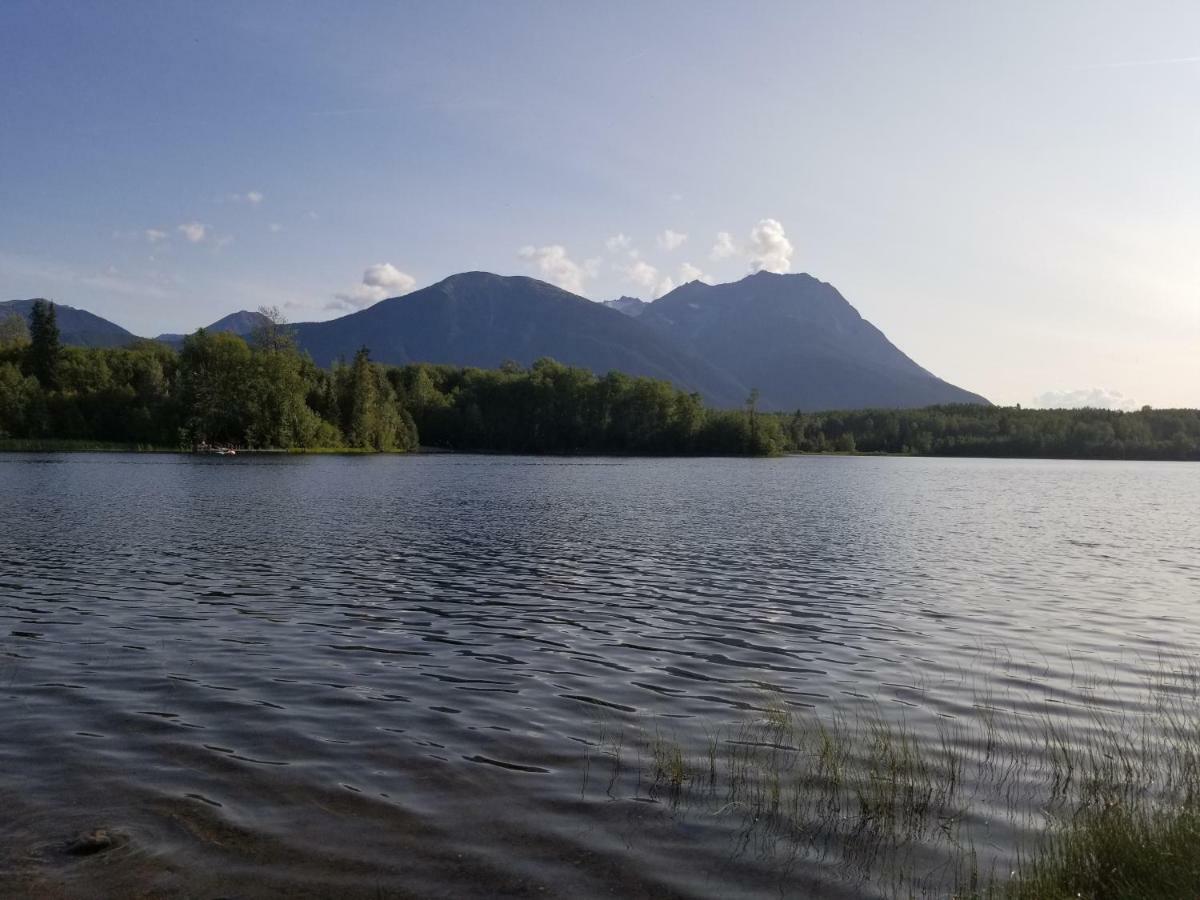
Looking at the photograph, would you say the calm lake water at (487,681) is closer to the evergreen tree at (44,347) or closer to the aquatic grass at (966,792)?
the aquatic grass at (966,792)

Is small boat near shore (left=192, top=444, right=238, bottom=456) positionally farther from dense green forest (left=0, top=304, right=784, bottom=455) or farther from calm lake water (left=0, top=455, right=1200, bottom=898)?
calm lake water (left=0, top=455, right=1200, bottom=898)

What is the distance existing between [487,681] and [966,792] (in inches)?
347

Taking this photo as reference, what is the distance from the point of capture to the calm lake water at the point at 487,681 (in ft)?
31.5

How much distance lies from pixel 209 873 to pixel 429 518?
39867mm

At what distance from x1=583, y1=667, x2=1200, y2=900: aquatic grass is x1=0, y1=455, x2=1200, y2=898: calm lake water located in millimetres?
144

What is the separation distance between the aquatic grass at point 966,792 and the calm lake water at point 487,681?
14cm

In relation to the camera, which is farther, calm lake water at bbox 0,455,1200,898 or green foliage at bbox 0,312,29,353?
green foliage at bbox 0,312,29,353

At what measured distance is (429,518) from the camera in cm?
4850

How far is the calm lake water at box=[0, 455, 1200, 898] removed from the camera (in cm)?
959

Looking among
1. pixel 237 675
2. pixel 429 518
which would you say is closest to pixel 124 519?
pixel 429 518

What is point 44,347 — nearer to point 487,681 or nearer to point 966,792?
point 487,681

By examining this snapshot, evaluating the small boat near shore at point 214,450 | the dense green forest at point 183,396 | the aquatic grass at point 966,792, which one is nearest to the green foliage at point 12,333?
the dense green forest at point 183,396

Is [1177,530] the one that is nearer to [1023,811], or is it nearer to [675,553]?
[675,553]

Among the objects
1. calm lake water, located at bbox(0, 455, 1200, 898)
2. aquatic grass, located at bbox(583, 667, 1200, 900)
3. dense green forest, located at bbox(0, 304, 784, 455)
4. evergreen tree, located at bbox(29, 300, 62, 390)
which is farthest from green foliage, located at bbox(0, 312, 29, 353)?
aquatic grass, located at bbox(583, 667, 1200, 900)
